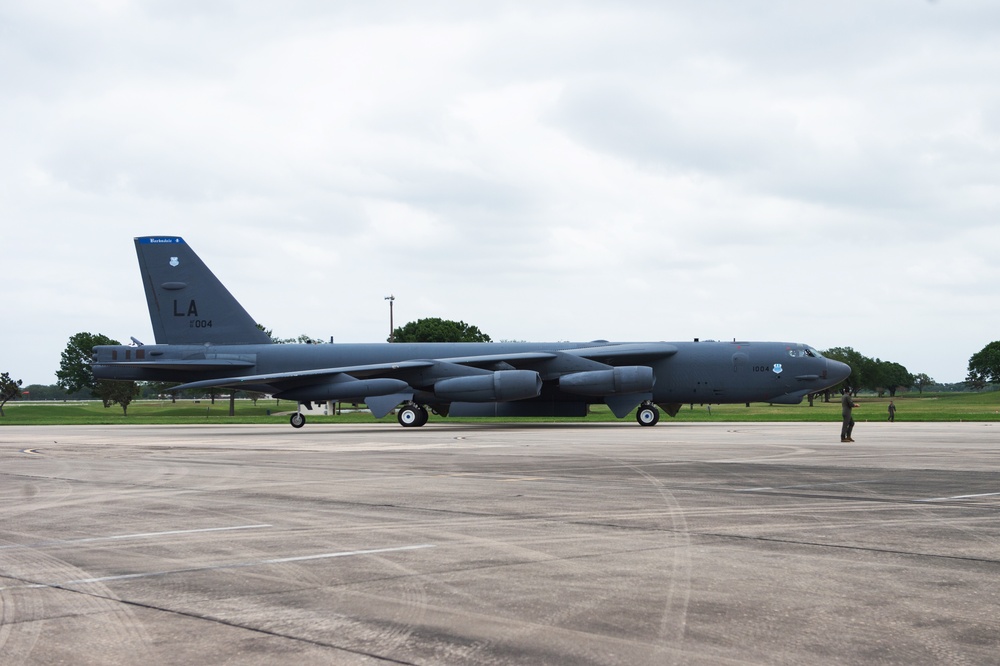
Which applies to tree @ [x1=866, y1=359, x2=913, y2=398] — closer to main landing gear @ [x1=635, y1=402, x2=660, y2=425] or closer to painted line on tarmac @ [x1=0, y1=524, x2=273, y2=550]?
main landing gear @ [x1=635, y1=402, x2=660, y2=425]

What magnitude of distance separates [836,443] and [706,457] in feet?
22.3

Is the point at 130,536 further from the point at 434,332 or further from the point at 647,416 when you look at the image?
the point at 434,332

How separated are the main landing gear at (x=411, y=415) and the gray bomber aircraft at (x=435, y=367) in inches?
1.9

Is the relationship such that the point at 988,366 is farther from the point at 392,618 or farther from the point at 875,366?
the point at 392,618

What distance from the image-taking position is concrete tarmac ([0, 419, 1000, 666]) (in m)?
4.79

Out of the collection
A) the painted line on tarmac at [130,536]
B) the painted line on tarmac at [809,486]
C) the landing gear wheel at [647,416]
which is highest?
the landing gear wheel at [647,416]

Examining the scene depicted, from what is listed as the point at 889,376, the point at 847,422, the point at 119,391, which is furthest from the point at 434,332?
the point at 889,376

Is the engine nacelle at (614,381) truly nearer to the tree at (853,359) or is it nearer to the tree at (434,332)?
the tree at (434,332)

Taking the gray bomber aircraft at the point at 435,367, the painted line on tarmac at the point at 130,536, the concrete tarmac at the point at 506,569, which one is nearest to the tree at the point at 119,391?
the gray bomber aircraft at the point at 435,367

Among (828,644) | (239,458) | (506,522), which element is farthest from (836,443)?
(828,644)

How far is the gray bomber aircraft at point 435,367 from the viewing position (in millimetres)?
35469

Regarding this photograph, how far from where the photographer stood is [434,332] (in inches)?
3912

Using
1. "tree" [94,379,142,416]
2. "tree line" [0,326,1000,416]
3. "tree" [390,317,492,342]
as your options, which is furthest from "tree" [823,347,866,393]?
"tree" [94,379,142,416]

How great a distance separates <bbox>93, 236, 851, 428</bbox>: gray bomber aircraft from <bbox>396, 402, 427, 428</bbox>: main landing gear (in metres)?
0.05
